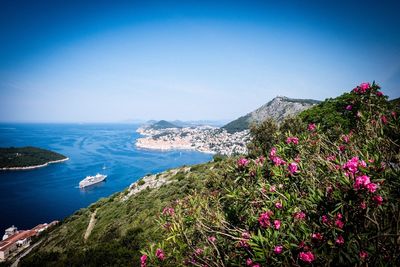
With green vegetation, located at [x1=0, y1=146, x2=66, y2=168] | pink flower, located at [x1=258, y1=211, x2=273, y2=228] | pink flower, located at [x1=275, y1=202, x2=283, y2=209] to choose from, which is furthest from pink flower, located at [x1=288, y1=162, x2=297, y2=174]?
green vegetation, located at [x1=0, y1=146, x2=66, y2=168]

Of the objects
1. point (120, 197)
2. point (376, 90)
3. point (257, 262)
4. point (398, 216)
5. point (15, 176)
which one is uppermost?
point (376, 90)

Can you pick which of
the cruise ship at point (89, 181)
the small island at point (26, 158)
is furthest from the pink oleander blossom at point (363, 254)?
the small island at point (26, 158)

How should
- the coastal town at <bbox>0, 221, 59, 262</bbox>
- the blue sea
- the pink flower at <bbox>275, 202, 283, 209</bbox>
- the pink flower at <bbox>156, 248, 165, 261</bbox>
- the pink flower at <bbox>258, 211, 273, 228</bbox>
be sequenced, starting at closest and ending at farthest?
the pink flower at <bbox>258, 211, 273, 228</bbox>, the pink flower at <bbox>275, 202, 283, 209</bbox>, the pink flower at <bbox>156, 248, 165, 261</bbox>, the coastal town at <bbox>0, 221, 59, 262</bbox>, the blue sea

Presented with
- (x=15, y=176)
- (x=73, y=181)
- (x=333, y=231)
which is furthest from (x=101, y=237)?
(x=15, y=176)

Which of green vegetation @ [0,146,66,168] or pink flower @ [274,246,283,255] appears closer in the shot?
pink flower @ [274,246,283,255]

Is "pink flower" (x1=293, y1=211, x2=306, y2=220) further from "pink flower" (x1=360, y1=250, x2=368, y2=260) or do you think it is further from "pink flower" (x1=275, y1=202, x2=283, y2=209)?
"pink flower" (x1=360, y1=250, x2=368, y2=260)

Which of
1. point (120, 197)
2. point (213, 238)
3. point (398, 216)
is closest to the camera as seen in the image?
point (398, 216)

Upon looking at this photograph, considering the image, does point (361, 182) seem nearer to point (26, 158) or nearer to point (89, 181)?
point (89, 181)

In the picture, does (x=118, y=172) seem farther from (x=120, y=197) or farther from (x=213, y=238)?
(x=213, y=238)
